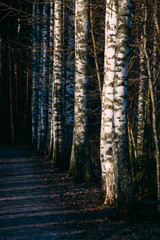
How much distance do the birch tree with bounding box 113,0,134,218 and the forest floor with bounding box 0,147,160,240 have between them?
52cm

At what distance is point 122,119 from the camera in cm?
834

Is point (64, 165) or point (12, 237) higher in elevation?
point (64, 165)

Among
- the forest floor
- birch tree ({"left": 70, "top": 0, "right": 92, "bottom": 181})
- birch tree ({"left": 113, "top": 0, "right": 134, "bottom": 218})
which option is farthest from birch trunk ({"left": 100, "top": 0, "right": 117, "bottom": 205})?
birch tree ({"left": 70, "top": 0, "right": 92, "bottom": 181})

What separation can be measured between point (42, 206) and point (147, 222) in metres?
3.23

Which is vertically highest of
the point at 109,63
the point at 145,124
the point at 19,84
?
the point at 19,84

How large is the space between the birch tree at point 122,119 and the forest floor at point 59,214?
1.70 ft

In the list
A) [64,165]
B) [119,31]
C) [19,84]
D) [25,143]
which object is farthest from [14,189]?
[19,84]

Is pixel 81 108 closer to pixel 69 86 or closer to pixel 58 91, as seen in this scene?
pixel 69 86

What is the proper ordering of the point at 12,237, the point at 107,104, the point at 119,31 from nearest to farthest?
the point at 12,237, the point at 119,31, the point at 107,104

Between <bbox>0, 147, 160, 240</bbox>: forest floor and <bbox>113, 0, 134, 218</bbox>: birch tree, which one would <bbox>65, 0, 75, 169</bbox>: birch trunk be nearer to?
<bbox>0, 147, 160, 240</bbox>: forest floor

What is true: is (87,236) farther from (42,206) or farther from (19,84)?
(19,84)

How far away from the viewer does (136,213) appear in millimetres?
8156

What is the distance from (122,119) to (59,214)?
2783 millimetres

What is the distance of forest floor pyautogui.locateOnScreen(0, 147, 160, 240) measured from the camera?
753 cm
